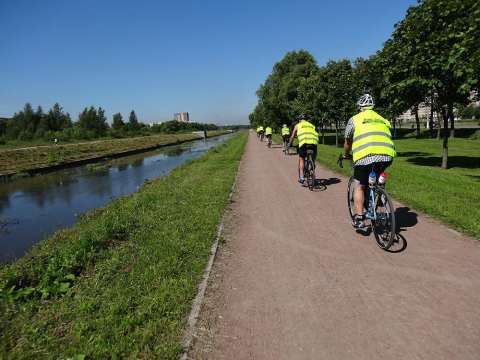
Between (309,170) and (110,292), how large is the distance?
22.4 ft

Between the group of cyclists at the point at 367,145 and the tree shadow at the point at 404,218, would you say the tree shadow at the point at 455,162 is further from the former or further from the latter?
the group of cyclists at the point at 367,145

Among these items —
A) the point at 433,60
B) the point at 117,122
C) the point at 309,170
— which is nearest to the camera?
the point at 309,170

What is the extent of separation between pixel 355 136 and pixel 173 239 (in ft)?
11.5

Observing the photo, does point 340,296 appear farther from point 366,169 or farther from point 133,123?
point 133,123

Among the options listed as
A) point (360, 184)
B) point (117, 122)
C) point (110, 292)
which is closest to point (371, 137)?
point (360, 184)

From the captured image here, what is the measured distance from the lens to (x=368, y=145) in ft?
15.6

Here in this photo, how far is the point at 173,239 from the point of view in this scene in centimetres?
581

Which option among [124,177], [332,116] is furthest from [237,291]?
[332,116]

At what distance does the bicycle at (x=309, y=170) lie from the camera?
9.36 m

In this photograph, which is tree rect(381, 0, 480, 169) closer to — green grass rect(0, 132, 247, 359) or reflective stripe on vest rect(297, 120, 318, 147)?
reflective stripe on vest rect(297, 120, 318, 147)

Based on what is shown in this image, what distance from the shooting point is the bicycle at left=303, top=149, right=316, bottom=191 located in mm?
9363

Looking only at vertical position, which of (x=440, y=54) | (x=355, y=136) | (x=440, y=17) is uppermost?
(x=440, y=17)

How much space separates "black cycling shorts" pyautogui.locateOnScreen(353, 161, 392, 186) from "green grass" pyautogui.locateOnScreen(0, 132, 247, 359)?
8.63 ft

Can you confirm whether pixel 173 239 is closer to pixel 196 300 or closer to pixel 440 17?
pixel 196 300
